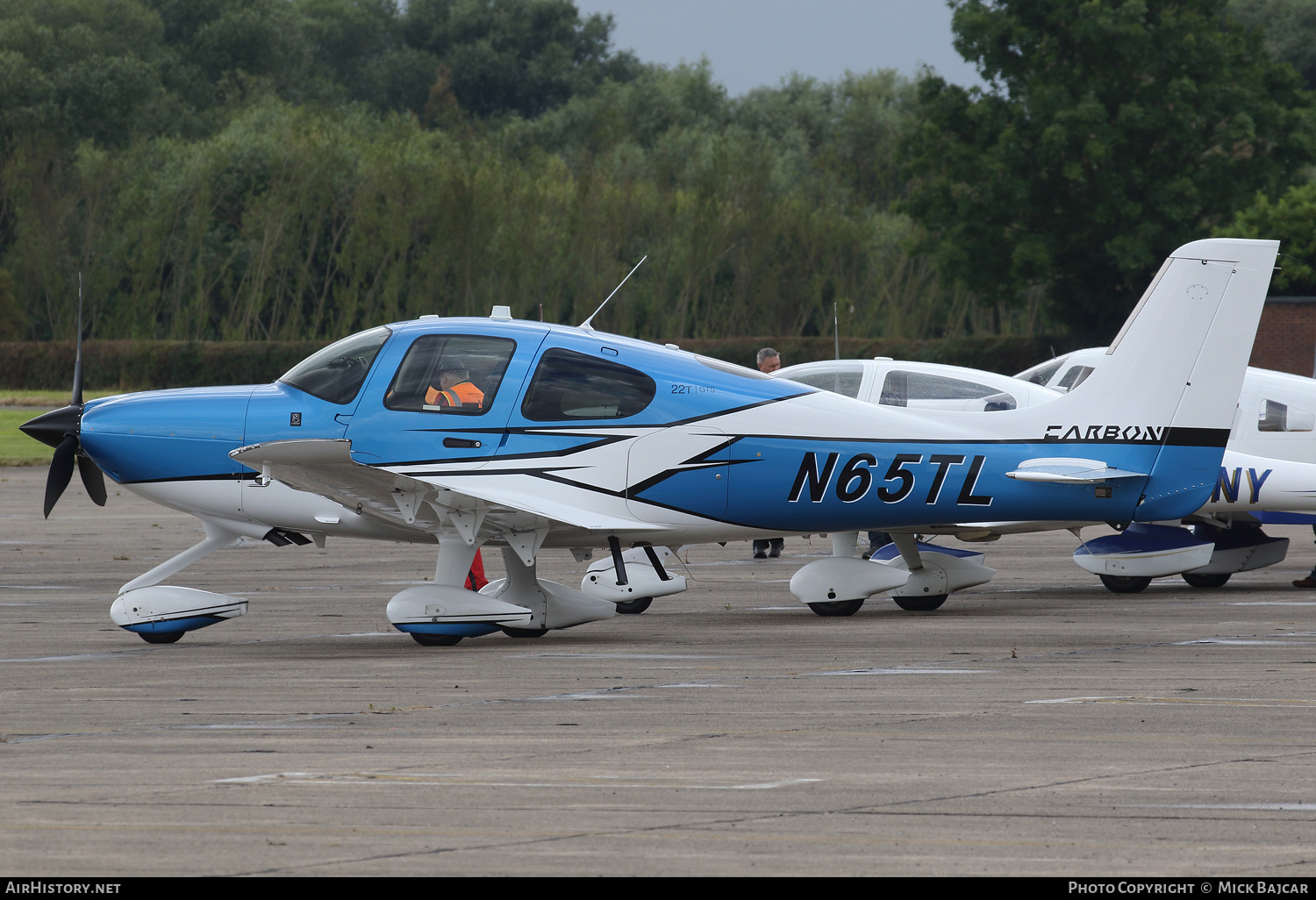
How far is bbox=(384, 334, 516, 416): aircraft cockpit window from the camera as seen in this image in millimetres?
12648

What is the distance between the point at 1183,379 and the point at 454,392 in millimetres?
5609

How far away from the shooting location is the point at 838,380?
16656mm

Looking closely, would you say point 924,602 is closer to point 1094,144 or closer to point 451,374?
point 451,374

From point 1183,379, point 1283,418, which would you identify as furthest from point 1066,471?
point 1283,418

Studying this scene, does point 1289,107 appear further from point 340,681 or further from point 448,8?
point 448,8

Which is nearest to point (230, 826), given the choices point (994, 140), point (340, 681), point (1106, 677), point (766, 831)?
point (766, 831)

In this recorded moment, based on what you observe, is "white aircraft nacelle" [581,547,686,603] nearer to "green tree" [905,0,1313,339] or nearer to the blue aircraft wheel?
the blue aircraft wheel

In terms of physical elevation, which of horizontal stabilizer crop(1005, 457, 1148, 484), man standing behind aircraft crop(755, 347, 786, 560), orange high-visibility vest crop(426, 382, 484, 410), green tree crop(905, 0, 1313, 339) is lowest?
man standing behind aircraft crop(755, 347, 786, 560)

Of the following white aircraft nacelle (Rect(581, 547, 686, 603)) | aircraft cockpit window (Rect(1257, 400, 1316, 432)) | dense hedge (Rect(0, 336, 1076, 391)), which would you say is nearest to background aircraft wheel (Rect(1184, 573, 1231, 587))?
aircraft cockpit window (Rect(1257, 400, 1316, 432))

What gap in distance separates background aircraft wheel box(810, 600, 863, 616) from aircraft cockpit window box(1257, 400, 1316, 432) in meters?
4.88

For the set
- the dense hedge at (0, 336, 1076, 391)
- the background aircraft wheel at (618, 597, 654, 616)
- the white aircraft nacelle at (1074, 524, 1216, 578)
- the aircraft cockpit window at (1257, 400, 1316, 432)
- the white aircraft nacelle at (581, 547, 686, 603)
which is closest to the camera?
the white aircraft nacelle at (581, 547, 686, 603)

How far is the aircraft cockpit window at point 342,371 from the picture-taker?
12773 millimetres

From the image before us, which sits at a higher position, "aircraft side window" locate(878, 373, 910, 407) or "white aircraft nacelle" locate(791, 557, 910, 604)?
"aircraft side window" locate(878, 373, 910, 407)

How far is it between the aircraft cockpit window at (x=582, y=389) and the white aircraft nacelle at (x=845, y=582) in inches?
88.1
